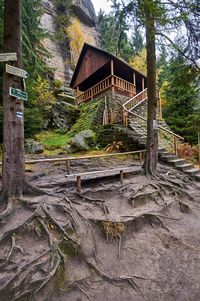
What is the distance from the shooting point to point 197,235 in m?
5.34

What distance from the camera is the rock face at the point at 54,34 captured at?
91.1ft

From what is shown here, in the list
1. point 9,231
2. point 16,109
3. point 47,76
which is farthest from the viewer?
point 47,76

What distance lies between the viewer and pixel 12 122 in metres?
4.59

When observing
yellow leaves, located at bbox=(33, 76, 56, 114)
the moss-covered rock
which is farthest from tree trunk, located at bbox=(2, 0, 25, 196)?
yellow leaves, located at bbox=(33, 76, 56, 114)

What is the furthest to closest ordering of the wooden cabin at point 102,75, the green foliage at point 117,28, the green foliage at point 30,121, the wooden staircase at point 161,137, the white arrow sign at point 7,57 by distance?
the wooden cabin at point 102,75, the wooden staircase at point 161,137, the green foliage at point 30,121, the green foliage at point 117,28, the white arrow sign at point 7,57

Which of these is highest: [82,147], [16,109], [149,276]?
[16,109]

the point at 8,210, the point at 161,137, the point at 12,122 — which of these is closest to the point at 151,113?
the point at 12,122

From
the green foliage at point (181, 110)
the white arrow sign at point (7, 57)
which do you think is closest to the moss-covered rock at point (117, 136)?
the green foliage at point (181, 110)

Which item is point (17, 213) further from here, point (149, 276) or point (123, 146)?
point (123, 146)

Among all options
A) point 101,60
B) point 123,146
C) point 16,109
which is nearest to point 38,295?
point 16,109

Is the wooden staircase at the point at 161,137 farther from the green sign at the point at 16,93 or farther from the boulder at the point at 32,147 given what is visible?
the green sign at the point at 16,93

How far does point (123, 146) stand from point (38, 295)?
8660mm

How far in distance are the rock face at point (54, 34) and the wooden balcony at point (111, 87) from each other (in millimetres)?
10868

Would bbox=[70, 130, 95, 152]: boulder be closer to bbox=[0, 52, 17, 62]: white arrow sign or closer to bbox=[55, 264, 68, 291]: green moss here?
bbox=[0, 52, 17, 62]: white arrow sign
